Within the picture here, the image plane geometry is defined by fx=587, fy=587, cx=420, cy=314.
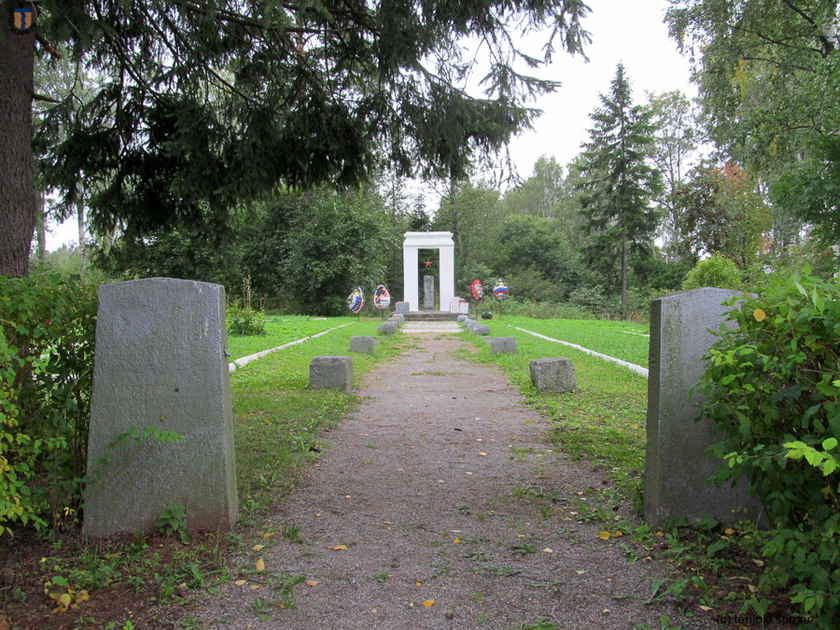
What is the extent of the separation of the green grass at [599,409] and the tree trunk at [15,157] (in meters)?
4.13

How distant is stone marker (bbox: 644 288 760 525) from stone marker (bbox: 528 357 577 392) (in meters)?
4.19

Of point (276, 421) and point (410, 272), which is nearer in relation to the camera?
point (276, 421)

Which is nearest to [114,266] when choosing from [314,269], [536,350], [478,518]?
[478,518]

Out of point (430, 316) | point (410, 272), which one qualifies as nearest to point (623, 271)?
point (410, 272)

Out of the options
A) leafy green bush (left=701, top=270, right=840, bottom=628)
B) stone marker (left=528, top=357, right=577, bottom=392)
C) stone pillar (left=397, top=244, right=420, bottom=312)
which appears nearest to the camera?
leafy green bush (left=701, top=270, right=840, bottom=628)

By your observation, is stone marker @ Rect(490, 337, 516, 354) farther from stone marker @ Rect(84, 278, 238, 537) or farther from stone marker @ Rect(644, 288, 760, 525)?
stone marker @ Rect(84, 278, 238, 537)

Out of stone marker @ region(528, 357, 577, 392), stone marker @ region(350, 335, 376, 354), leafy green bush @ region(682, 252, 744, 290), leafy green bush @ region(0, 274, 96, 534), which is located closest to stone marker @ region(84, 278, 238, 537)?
leafy green bush @ region(0, 274, 96, 534)

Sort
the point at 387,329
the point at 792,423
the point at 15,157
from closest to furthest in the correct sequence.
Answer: the point at 792,423, the point at 15,157, the point at 387,329

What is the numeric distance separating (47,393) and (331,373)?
4.45 metres

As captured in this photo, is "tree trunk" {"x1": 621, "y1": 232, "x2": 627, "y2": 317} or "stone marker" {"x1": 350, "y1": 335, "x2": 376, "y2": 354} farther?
"tree trunk" {"x1": 621, "y1": 232, "x2": 627, "y2": 317}

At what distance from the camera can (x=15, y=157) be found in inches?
149

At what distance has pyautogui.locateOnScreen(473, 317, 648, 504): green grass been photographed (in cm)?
444

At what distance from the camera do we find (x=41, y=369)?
2904 mm

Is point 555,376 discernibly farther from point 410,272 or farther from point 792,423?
point 410,272
